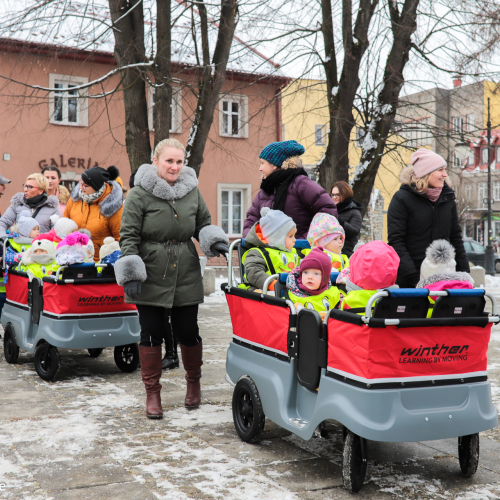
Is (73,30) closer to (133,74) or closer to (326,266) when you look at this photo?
(133,74)

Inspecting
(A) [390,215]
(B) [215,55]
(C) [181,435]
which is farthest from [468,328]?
(B) [215,55]

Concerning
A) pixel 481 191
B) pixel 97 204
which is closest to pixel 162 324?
pixel 97 204

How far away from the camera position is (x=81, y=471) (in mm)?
3656

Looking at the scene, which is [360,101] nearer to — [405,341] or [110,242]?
[110,242]

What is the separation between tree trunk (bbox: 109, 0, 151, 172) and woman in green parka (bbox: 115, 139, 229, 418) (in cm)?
482

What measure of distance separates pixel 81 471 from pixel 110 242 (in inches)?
110

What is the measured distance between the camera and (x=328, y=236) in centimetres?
479

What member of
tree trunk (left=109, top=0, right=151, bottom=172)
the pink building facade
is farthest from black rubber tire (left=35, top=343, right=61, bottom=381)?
the pink building facade

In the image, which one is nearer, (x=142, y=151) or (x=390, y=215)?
(x=390, y=215)

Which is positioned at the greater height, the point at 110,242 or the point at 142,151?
the point at 142,151

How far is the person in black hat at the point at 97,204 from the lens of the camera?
6.21 metres

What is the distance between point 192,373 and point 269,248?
1.22m

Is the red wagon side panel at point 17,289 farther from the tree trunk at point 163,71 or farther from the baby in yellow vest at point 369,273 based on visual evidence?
the baby in yellow vest at point 369,273

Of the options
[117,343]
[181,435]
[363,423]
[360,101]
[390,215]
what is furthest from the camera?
[360,101]
